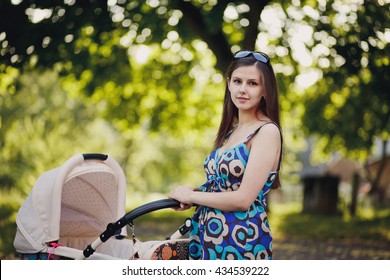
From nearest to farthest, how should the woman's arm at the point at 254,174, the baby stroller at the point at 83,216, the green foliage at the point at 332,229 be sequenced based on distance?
the woman's arm at the point at 254,174 < the baby stroller at the point at 83,216 < the green foliage at the point at 332,229

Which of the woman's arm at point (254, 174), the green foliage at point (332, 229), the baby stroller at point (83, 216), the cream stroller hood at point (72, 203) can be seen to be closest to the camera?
the woman's arm at point (254, 174)

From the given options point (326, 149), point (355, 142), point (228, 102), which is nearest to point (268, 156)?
point (228, 102)

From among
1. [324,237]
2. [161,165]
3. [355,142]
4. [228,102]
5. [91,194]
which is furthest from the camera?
[161,165]

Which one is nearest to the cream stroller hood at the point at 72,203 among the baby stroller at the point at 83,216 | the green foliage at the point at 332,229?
the baby stroller at the point at 83,216

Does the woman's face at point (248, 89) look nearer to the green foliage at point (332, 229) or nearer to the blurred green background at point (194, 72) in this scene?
the blurred green background at point (194, 72)

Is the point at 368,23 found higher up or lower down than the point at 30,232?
higher up

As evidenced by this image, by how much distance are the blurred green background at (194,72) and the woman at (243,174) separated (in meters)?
1.26

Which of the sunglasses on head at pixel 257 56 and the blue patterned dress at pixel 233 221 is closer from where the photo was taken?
the blue patterned dress at pixel 233 221

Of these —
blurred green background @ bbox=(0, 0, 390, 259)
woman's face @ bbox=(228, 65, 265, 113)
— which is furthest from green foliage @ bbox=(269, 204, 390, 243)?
woman's face @ bbox=(228, 65, 265, 113)

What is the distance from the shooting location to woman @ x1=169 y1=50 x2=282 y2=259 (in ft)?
10.4

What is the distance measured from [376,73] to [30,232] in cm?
737

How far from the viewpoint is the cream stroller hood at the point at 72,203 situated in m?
4.26

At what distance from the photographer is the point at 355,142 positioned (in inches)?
663
